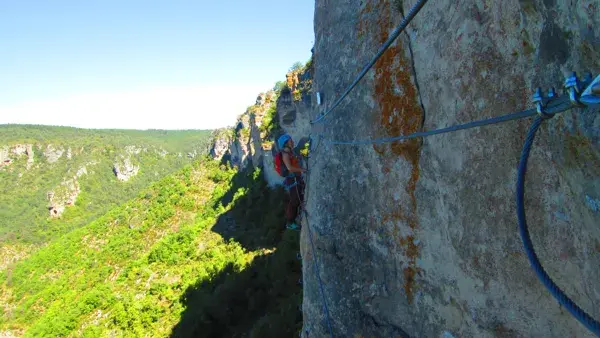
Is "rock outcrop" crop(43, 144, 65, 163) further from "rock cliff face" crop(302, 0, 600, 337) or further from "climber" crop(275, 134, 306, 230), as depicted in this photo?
"rock cliff face" crop(302, 0, 600, 337)

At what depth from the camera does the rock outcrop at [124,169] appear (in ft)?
468

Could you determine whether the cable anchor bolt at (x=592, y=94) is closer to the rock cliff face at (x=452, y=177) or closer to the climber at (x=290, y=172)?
the rock cliff face at (x=452, y=177)

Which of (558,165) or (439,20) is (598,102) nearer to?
(558,165)

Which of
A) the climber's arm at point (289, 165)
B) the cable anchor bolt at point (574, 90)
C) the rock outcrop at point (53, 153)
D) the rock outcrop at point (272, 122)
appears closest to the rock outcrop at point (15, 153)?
the rock outcrop at point (53, 153)

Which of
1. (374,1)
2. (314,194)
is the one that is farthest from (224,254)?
(374,1)

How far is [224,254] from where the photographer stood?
32688 millimetres

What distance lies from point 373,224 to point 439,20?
2.35 meters

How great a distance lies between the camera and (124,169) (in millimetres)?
144250

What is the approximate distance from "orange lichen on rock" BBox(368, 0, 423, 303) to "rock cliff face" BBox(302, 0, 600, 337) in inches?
0.7

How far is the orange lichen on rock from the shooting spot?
3568 millimetres

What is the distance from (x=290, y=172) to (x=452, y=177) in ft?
14.0

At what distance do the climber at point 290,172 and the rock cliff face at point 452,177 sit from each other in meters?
0.95

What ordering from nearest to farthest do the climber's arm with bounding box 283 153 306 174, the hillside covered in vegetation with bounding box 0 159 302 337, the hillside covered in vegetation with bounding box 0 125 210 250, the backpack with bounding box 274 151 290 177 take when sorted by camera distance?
the climber's arm with bounding box 283 153 306 174 < the backpack with bounding box 274 151 290 177 < the hillside covered in vegetation with bounding box 0 159 302 337 < the hillside covered in vegetation with bounding box 0 125 210 250

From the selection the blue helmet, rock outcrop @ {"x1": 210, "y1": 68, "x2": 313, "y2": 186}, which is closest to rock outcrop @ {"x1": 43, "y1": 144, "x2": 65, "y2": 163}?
rock outcrop @ {"x1": 210, "y1": 68, "x2": 313, "y2": 186}
